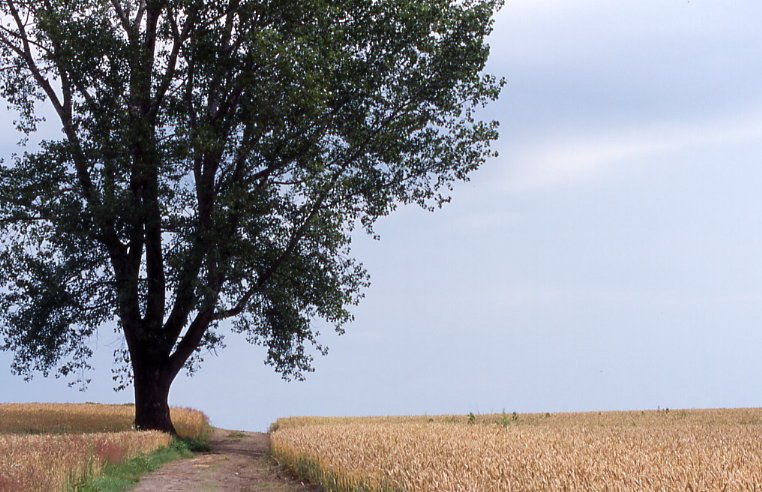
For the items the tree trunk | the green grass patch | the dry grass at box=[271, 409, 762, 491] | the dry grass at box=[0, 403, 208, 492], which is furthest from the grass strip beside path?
the dry grass at box=[271, 409, 762, 491]

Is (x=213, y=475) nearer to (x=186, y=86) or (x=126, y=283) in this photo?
(x=126, y=283)

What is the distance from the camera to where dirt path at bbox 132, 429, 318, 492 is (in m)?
13.8

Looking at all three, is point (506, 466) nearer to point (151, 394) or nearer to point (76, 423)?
point (151, 394)

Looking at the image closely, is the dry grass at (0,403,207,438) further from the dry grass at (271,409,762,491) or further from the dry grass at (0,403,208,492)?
the dry grass at (271,409,762,491)

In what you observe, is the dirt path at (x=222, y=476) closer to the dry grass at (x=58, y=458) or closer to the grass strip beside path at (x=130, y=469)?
the grass strip beside path at (x=130, y=469)

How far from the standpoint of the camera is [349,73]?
22.1m

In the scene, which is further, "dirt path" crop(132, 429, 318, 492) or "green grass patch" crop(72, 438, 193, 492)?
"dirt path" crop(132, 429, 318, 492)

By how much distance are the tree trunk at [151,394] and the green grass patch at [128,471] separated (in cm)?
348

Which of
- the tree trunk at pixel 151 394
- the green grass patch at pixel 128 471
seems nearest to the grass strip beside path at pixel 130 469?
the green grass patch at pixel 128 471

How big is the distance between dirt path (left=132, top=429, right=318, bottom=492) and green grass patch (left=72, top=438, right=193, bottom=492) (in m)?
0.25

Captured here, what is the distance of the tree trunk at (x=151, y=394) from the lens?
24328 mm

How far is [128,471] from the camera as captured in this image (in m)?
15.3

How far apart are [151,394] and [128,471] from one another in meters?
9.45

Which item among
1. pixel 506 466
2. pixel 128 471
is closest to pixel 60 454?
pixel 128 471
